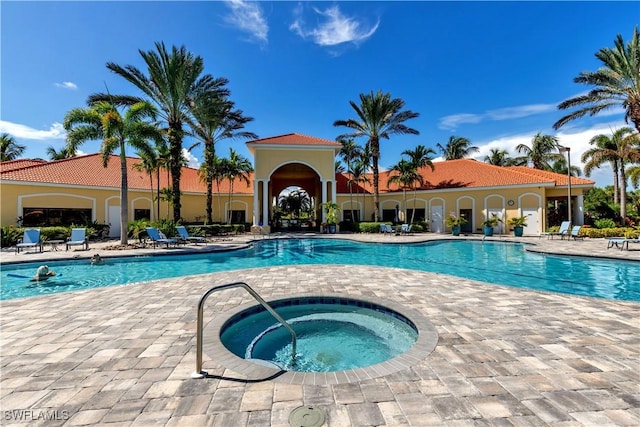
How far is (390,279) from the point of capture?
768 centimetres

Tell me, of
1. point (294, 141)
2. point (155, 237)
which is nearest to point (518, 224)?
point (294, 141)

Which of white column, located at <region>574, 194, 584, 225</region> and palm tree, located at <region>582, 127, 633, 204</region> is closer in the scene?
white column, located at <region>574, 194, 584, 225</region>

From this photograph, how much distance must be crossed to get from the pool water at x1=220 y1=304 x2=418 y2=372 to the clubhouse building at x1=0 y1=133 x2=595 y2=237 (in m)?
18.9

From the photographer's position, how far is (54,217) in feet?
60.6

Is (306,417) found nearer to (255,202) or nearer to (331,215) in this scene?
(331,215)

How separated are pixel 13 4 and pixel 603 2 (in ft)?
60.2

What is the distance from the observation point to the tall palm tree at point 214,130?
20.5 m

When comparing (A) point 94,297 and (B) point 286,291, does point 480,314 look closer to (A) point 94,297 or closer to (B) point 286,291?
(B) point 286,291

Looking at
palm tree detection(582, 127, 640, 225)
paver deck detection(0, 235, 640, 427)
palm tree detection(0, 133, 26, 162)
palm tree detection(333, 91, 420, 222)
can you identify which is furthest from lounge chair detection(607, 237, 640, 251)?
palm tree detection(0, 133, 26, 162)

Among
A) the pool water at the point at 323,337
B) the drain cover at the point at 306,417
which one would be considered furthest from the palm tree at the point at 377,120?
the drain cover at the point at 306,417

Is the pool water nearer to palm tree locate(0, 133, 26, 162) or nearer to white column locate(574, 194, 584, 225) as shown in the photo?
white column locate(574, 194, 584, 225)

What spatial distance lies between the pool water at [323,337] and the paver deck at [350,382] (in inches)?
23.8

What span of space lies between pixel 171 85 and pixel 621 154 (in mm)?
34484

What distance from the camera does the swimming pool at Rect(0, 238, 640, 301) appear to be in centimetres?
814
